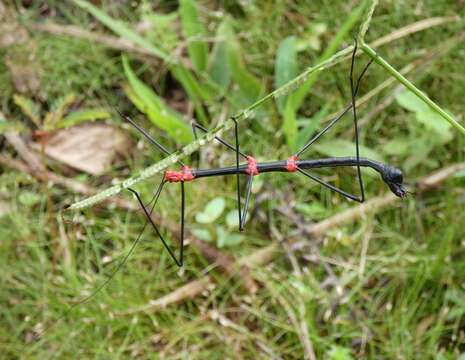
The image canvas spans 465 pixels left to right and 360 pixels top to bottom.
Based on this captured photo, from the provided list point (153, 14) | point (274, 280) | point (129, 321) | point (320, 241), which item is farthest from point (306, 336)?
point (153, 14)

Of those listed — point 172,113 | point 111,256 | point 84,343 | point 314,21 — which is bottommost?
point 84,343

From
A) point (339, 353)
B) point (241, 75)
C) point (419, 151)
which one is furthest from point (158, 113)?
point (339, 353)

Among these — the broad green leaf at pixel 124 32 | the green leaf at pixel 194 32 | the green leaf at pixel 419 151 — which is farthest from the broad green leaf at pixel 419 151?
the broad green leaf at pixel 124 32

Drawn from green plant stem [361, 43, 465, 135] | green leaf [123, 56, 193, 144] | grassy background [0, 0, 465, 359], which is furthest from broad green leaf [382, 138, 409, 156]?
green plant stem [361, 43, 465, 135]

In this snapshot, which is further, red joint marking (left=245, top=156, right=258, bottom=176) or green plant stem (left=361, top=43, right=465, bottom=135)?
red joint marking (left=245, top=156, right=258, bottom=176)

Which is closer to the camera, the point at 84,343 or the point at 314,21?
the point at 84,343

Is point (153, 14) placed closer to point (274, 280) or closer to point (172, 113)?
point (172, 113)

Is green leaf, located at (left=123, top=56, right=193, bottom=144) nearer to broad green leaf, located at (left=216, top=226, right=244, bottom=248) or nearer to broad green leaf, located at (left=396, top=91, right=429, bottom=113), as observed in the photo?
broad green leaf, located at (left=216, top=226, right=244, bottom=248)
